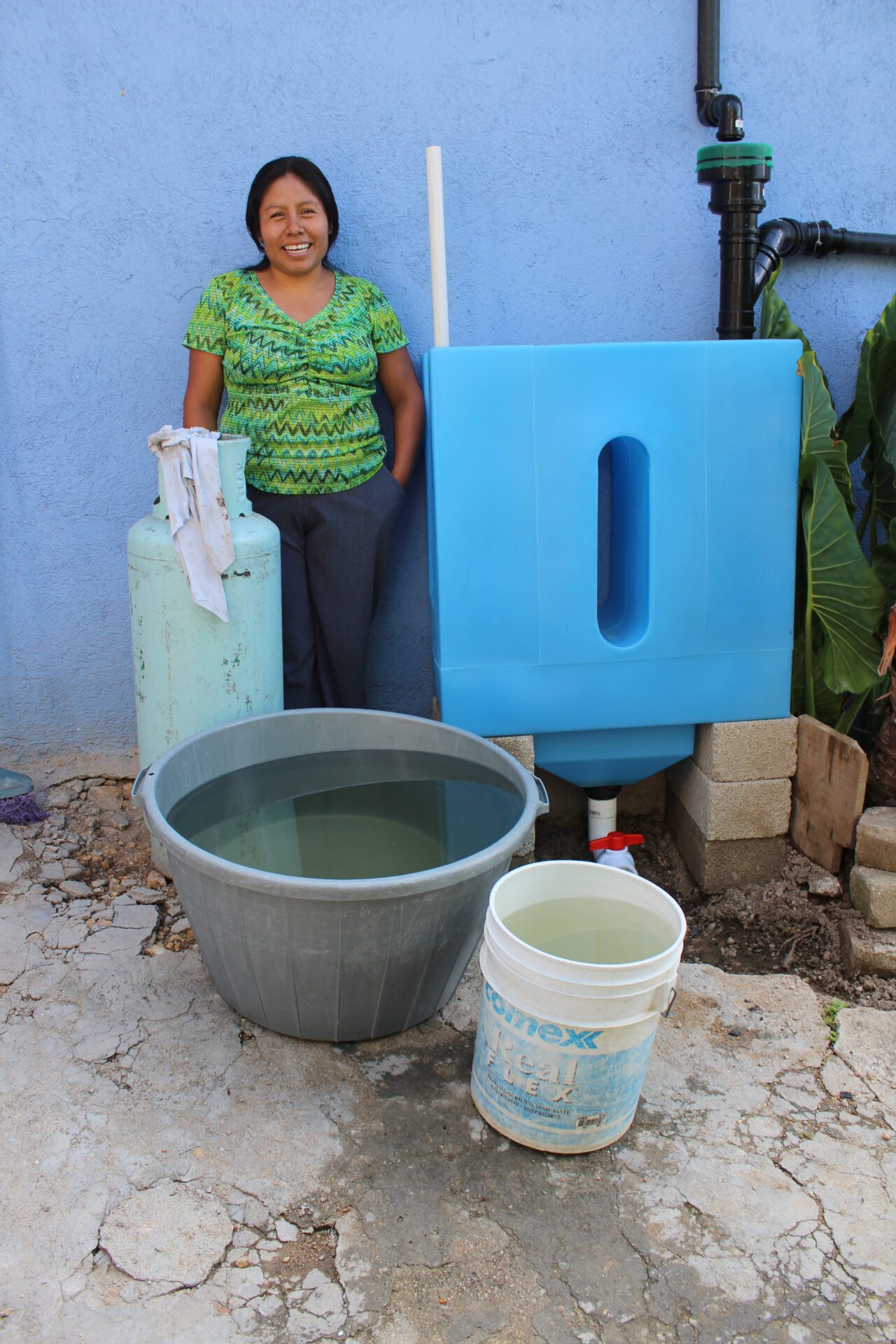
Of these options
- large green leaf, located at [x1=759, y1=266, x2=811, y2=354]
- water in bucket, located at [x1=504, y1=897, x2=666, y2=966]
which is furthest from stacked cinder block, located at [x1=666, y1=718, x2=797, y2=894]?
large green leaf, located at [x1=759, y1=266, x2=811, y2=354]

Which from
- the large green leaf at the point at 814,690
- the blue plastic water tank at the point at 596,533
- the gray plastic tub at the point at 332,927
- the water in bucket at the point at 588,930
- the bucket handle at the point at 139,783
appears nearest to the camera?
the gray plastic tub at the point at 332,927

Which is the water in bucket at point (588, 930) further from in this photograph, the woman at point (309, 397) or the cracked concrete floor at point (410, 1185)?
the woman at point (309, 397)

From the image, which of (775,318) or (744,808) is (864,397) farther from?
(744,808)

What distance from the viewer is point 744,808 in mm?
2975

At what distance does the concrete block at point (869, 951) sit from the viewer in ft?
8.44

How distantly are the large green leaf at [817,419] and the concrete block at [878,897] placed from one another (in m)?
1.06

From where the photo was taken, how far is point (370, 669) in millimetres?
3367

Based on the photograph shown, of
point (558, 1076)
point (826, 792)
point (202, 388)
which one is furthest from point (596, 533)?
point (558, 1076)

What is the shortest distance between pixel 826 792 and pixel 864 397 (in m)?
1.09

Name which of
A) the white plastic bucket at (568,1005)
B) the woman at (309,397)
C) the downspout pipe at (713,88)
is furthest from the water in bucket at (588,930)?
the downspout pipe at (713,88)

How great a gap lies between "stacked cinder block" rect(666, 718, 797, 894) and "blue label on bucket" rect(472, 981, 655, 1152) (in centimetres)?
109

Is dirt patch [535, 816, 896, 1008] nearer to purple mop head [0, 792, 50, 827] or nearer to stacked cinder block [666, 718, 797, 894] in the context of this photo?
stacked cinder block [666, 718, 797, 894]

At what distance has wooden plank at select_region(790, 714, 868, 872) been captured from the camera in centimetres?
274

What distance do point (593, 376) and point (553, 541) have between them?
42 cm
